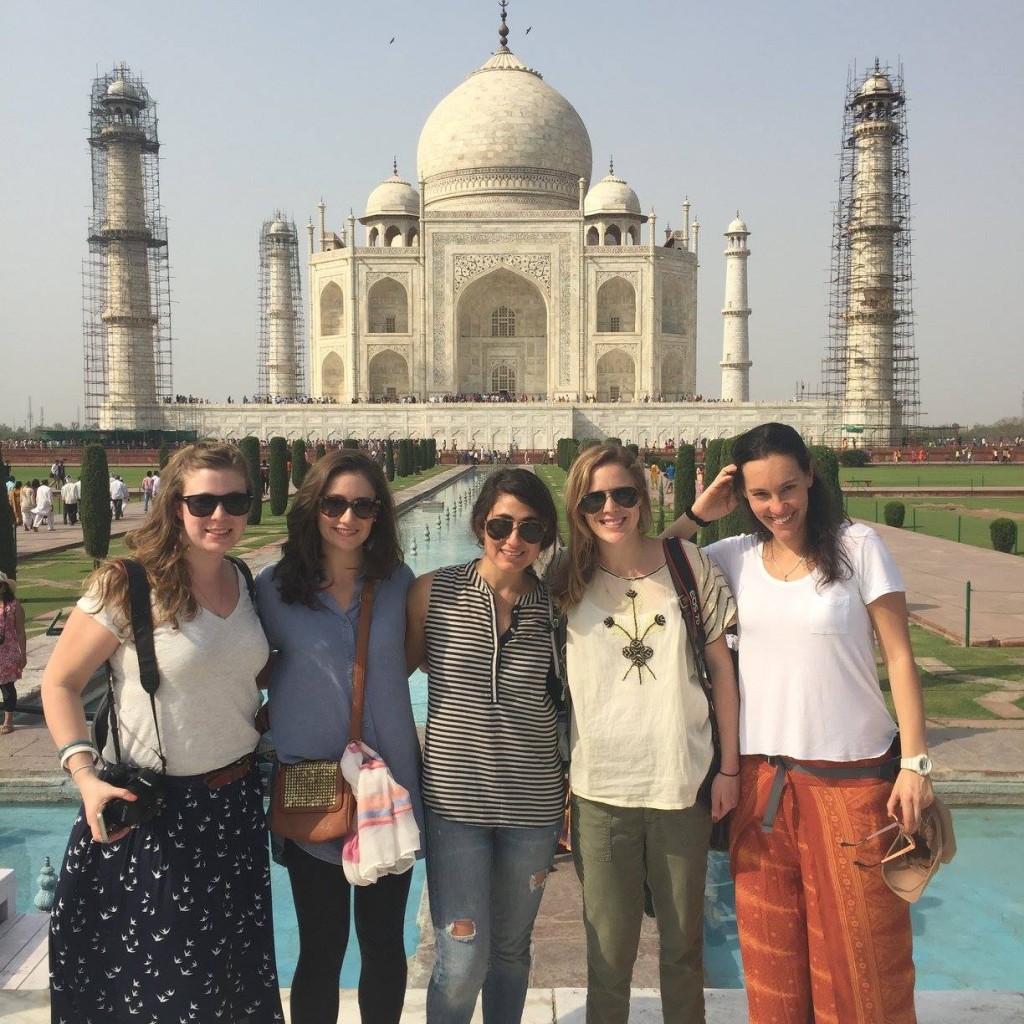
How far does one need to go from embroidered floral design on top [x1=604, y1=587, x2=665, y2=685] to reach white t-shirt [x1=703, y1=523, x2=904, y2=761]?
0.15 meters

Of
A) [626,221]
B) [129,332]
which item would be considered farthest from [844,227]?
[129,332]

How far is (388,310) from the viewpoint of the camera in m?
30.1

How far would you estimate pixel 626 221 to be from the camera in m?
30.5

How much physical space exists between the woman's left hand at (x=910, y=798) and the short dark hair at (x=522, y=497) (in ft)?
2.15

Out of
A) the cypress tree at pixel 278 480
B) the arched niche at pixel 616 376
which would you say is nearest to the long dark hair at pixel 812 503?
the cypress tree at pixel 278 480

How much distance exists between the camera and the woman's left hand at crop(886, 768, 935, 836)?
4.95 ft

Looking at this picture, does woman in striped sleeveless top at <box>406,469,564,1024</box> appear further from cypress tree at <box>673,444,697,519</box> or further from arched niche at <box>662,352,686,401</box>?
arched niche at <box>662,352,686,401</box>

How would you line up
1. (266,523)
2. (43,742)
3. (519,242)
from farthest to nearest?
(519,242) < (266,523) < (43,742)

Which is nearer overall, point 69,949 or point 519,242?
point 69,949

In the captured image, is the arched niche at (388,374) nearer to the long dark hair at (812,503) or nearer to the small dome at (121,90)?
the small dome at (121,90)

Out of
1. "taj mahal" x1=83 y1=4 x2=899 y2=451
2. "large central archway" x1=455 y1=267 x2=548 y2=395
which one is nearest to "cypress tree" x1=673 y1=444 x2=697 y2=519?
"taj mahal" x1=83 y1=4 x2=899 y2=451

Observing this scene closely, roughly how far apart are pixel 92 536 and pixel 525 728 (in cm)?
861

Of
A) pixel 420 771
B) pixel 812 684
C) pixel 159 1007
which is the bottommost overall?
pixel 159 1007

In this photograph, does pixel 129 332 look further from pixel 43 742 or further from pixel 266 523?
pixel 43 742
